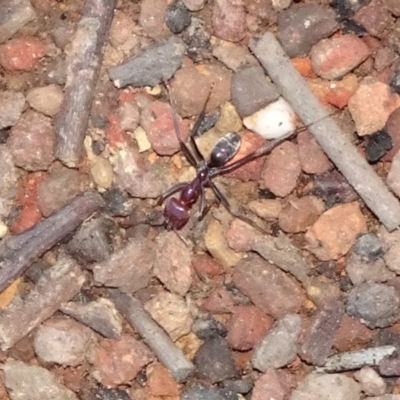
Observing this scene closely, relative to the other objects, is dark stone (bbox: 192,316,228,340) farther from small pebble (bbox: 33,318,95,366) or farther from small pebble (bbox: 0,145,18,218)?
small pebble (bbox: 0,145,18,218)

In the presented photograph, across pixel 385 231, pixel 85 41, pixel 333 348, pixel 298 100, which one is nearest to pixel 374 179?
pixel 385 231

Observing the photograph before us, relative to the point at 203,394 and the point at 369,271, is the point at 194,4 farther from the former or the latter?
the point at 203,394

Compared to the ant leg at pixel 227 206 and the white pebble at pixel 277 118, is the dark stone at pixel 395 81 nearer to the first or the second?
the white pebble at pixel 277 118

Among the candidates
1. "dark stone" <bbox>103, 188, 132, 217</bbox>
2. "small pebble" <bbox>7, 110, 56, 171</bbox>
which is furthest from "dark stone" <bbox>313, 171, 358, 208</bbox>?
"small pebble" <bbox>7, 110, 56, 171</bbox>

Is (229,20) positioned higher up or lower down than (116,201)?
higher up

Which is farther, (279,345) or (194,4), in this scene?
(194,4)

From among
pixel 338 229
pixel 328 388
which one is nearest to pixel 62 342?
pixel 328 388

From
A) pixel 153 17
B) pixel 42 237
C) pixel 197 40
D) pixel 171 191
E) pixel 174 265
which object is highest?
pixel 153 17

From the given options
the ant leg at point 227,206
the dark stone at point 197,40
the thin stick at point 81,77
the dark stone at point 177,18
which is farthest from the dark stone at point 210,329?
the dark stone at point 177,18
